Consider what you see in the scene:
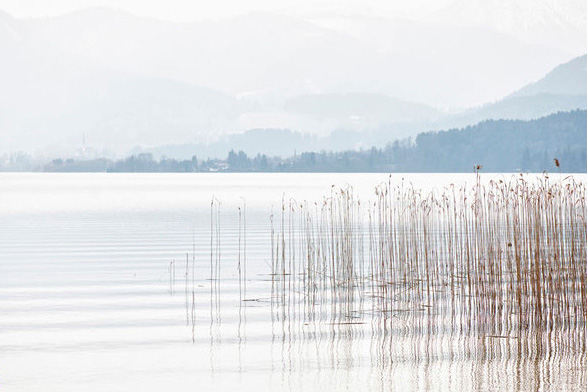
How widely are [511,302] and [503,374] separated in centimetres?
381

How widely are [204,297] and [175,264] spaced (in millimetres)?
6400

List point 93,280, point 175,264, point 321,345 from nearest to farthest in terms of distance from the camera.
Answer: point 321,345 < point 93,280 < point 175,264

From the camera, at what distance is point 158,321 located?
15500mm

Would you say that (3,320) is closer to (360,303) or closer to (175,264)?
(360,303)

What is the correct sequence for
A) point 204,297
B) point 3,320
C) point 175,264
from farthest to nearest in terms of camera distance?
point 175,264 < point 204,297 < point 3,320

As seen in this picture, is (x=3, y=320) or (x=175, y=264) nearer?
(x=3, y=320)

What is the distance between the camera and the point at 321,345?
1343 cm

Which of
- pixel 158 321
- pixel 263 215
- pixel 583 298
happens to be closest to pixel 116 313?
pixel 158 321

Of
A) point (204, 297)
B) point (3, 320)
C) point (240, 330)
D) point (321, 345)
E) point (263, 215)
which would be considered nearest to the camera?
point (321, 345)

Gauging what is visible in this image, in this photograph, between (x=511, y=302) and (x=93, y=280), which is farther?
(x=93, y=280)

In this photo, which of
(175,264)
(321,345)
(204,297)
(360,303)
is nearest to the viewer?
(321,345)

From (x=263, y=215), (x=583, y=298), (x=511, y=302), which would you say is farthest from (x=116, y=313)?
(x=263, y=215)

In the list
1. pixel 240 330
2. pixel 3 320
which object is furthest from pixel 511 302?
pixel 3 320

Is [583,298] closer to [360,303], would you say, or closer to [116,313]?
[360,303]
